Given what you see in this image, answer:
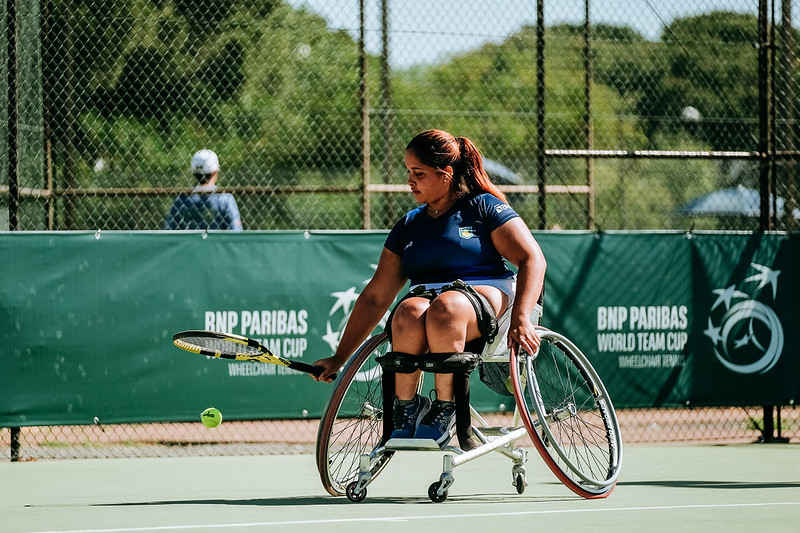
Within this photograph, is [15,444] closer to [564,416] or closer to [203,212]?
[203,212]

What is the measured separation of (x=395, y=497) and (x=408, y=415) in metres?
0.57

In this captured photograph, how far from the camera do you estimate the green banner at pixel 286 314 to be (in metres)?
6.84

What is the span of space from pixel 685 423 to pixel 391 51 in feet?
11.3

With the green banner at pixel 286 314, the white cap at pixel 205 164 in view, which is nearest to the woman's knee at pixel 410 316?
the green banner at pixel 286 314

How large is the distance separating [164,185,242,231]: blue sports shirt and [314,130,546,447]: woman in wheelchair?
281 cm

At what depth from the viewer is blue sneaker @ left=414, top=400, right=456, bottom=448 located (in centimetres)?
450

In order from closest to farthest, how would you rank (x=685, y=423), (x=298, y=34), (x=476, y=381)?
1. (x=476, y=381)
2. (x=685, y=423)
3. (x=298, y=34)

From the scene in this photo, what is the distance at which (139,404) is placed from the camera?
6.91 m

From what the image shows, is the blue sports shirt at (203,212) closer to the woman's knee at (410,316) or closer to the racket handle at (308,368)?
the racket handle at (308,368)

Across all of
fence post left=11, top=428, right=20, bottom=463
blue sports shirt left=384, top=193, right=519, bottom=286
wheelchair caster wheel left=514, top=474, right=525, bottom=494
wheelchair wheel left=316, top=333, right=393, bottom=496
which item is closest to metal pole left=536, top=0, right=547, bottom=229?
wheelchair wheel left=316, top=333, right=393, bottom=496

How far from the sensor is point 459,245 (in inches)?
187

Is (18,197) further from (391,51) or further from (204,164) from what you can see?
Answer: (391,51)

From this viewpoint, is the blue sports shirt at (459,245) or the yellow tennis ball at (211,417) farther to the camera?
the yellow tennis ball at (211,417)

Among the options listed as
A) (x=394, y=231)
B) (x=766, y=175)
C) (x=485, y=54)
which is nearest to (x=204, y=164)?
Answer: (x=394, y=231)
